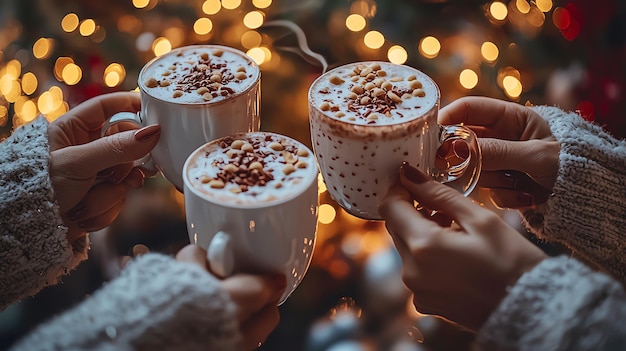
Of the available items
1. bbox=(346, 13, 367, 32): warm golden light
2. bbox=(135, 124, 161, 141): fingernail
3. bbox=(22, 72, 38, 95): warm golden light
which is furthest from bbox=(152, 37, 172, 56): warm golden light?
bbox=(135, 124, 161, 141): fingernail

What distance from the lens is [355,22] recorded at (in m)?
1.45

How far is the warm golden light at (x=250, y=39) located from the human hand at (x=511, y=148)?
0.55m

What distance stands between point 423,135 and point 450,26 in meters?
0.75

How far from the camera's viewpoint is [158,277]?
71cm

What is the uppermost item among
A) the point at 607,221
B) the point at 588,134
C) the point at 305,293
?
the point at 588,134

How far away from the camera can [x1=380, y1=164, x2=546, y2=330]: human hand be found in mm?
752

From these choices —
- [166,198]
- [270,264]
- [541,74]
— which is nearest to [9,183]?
[166,198]

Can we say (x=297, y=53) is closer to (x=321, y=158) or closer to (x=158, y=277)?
(x=321, y=158)

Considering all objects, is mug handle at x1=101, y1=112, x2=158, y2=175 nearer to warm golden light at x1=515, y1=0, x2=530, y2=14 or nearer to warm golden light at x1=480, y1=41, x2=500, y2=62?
warm golden light at x1=480, y1=41, x2=500, y2=62

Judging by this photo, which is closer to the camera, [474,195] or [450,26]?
[474,195]

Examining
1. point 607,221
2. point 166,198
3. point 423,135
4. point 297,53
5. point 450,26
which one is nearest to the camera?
point 423,135

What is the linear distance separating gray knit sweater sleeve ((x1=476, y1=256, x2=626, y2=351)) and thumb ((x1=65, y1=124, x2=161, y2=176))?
513mm

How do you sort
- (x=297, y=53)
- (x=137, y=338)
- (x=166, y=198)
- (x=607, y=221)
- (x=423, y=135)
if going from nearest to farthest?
1. (x=137, y=338)
2. (x=423, y=135)
3. (x=607, y=221)
4. (x=166, y=198)
5. (x=297, y=53)

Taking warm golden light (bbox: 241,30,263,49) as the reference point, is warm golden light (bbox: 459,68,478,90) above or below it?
below
